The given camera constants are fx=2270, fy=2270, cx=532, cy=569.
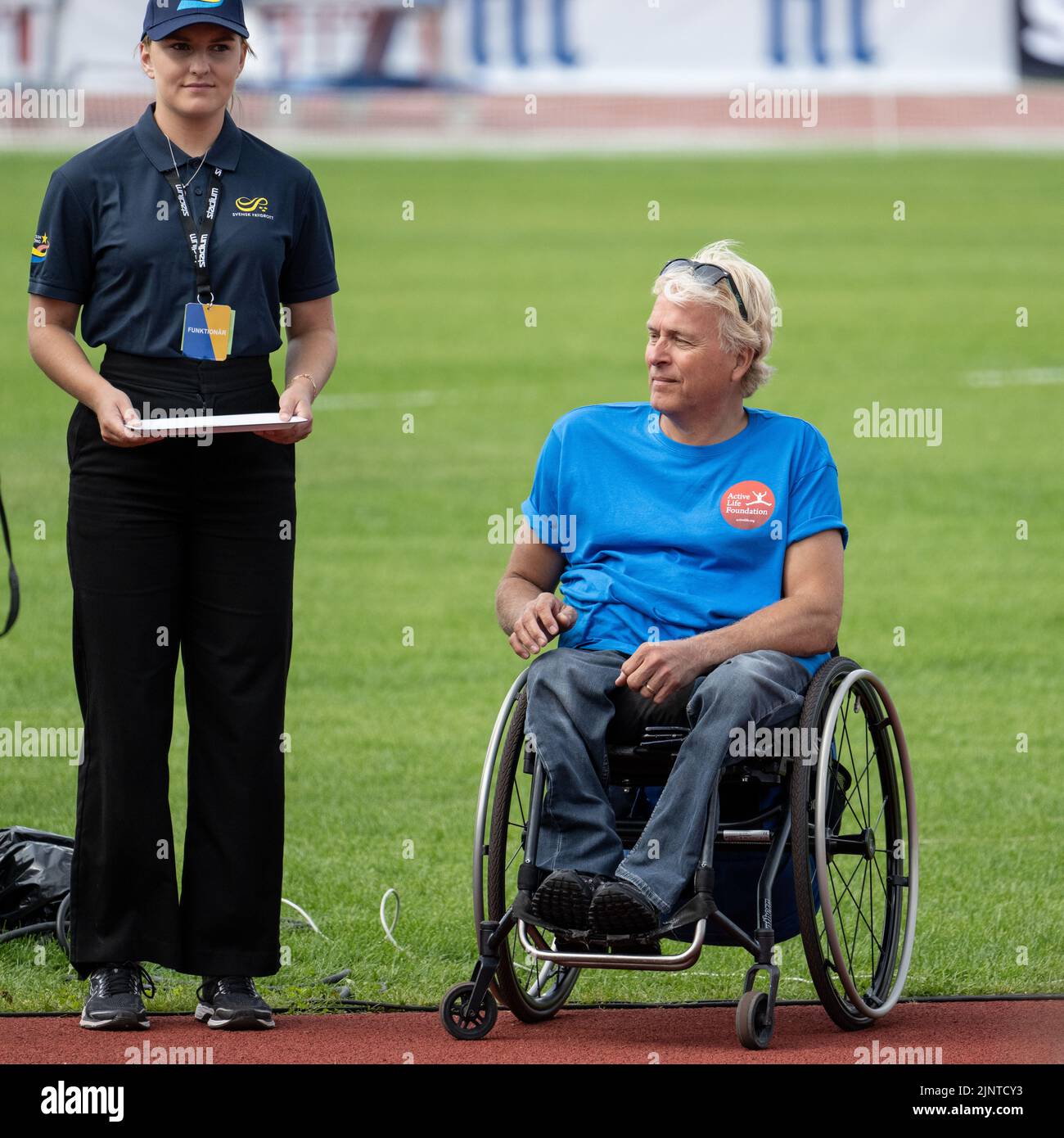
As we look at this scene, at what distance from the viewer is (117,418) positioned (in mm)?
4617

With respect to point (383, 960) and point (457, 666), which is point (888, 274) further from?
point (383, 960)

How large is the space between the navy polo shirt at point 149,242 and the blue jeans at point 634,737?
98 cm

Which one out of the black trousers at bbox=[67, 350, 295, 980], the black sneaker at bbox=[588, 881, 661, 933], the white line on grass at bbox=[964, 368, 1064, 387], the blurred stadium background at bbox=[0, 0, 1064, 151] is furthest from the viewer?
the blurred stadium background at bbox=[0, 0, 1064, 151]

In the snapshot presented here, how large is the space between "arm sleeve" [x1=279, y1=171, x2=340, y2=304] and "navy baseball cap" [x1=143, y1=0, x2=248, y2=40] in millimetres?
382

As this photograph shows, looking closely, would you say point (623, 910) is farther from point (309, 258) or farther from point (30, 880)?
point (30, 880)

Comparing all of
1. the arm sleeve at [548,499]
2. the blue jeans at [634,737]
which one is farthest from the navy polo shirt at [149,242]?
the blue jeans at [634,737]

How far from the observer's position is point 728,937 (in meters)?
4.72

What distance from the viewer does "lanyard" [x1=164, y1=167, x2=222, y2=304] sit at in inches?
185

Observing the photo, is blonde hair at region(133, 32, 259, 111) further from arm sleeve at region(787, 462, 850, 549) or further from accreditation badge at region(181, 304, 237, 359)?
arm sleeve at region(787, 462, 850, 549)

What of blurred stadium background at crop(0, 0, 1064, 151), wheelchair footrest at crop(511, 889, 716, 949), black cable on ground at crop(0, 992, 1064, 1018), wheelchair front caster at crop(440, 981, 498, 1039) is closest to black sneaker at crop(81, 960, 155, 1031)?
black cable on ground at crop(0, 992, 1064, 1018)

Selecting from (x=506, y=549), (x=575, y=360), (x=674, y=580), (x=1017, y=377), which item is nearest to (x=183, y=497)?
(x=674, y=580)

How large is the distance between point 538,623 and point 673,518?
0.41 meters
